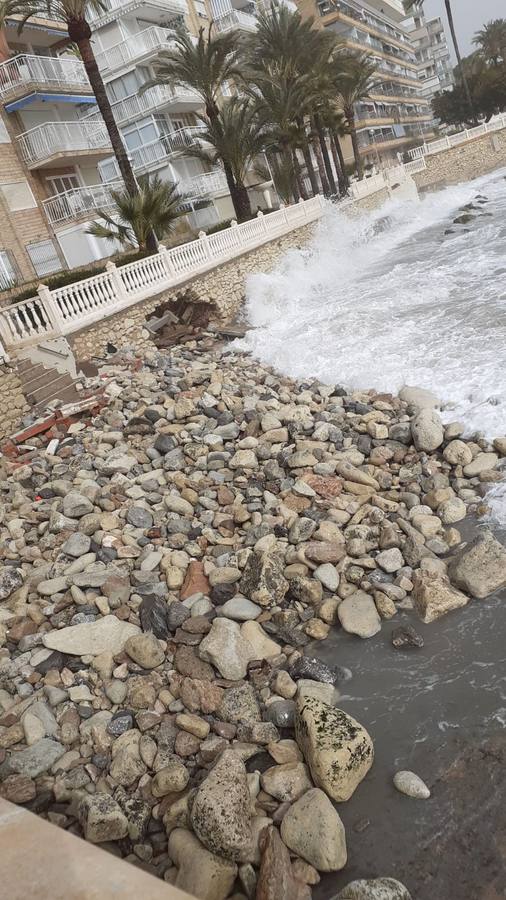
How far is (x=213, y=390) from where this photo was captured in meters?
10.8

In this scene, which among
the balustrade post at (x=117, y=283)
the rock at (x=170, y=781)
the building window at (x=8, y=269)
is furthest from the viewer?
the building window at (x=8, y=269)

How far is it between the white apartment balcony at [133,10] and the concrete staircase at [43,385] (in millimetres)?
26511

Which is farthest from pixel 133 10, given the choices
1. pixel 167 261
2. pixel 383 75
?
pixel 383 75

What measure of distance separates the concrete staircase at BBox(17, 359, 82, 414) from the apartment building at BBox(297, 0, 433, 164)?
48.9m

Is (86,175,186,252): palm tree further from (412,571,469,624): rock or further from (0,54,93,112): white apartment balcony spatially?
(412,571,469,624): rock

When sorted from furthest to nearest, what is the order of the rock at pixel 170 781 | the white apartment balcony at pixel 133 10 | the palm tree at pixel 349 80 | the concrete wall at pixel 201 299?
1. the palm tree at pixel 349 80
2. the white apartment balcony at pixel 133 10
3. the concrete wall at pixel 201 299
4. the rock at pixel 170 781

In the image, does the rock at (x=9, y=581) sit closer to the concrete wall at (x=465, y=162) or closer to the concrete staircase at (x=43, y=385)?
the concrete staircase at (x=43, y=385)

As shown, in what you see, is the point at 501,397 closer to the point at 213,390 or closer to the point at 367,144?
the point at 213,390

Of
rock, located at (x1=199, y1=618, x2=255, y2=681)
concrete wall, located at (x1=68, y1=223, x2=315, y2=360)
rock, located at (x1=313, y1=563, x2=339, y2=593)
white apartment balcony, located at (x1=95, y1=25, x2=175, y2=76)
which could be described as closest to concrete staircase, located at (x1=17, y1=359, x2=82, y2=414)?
concrete wall, located at (x1=68, y1=223, x2=315, y2=360)

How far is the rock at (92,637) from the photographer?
549 cm

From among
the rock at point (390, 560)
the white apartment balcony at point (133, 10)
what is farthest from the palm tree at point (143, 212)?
the white apartment balcony at point (133, 10)

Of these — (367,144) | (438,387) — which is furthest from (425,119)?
(438,387)

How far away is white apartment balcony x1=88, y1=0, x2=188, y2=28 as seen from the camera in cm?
3009

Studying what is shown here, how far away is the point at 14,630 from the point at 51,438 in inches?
189
